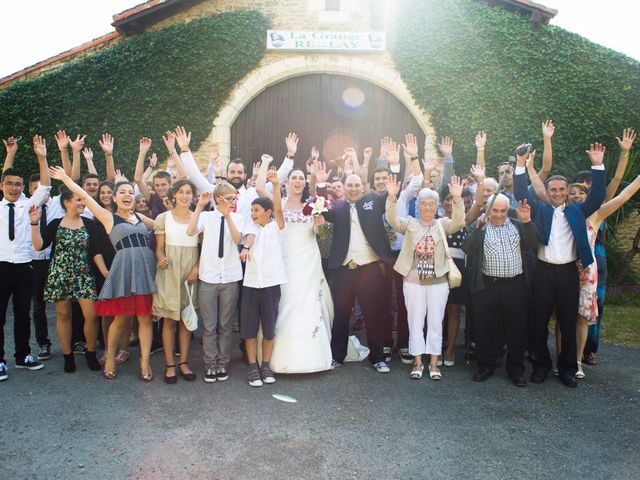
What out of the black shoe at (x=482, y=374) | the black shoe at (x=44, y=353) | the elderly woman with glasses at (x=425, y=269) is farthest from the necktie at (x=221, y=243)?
the black shoe at (x=482, y=374)

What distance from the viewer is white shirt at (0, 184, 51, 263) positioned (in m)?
4.77

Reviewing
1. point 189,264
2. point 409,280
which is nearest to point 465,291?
point 409,280

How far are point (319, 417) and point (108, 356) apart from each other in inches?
88.5

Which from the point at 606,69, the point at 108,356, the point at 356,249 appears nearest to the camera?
the point at 108,356

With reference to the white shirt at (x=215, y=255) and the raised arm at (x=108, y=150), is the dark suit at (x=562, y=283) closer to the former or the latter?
the white shirt at (x=215, y=255)

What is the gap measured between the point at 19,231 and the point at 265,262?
2.55 metres

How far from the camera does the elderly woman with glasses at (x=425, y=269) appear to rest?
4.80 metres

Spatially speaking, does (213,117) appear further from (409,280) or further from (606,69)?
(606,69)

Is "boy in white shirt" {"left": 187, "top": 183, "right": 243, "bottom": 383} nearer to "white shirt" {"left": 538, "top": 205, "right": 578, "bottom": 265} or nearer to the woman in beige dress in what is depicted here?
the woman in beige dress

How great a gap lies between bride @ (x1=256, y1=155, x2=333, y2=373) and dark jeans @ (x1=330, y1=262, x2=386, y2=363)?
20cm

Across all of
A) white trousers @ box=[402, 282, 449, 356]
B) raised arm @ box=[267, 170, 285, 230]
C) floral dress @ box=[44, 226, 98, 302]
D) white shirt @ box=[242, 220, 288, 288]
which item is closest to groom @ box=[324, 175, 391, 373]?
white trousers @ box=[402, 282, 449, 356]

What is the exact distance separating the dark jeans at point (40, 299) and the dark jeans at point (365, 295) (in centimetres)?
323

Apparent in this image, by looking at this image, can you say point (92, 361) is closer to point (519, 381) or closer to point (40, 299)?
point (40, 299)

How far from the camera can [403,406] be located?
4.09 m
